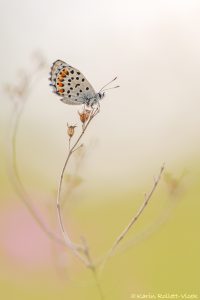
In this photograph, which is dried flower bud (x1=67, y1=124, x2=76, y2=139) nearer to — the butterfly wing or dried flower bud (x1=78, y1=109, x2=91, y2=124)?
dried flower bud (x1=78, y1=109, x2=91, y2=124)

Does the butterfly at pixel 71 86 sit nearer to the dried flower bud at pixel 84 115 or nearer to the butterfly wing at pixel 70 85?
the butterfly wing at pixel 70 85

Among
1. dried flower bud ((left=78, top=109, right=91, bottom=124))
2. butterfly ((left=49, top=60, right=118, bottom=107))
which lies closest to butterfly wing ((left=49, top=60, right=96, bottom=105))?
butterfly ((left=49, top=60, right=118, bottom=107))

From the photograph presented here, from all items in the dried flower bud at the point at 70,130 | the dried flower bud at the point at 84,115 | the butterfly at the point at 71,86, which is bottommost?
the dried flower bud at the point at 70,130

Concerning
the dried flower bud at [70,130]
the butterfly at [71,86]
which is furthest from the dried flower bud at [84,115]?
the butterfly at [71,86]

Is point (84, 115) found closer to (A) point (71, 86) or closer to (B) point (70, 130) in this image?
(B) point (70, 130)

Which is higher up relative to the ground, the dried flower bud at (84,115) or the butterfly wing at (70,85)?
the butterfly wing at (70,85)

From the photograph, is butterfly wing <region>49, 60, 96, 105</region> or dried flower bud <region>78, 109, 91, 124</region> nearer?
dried flower bud <region>78, 109, 91, 124</region>

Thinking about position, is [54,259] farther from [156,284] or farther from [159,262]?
[159,262]

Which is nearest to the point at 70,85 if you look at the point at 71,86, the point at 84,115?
the point at 71,86

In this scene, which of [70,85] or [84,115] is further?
[70,85]
